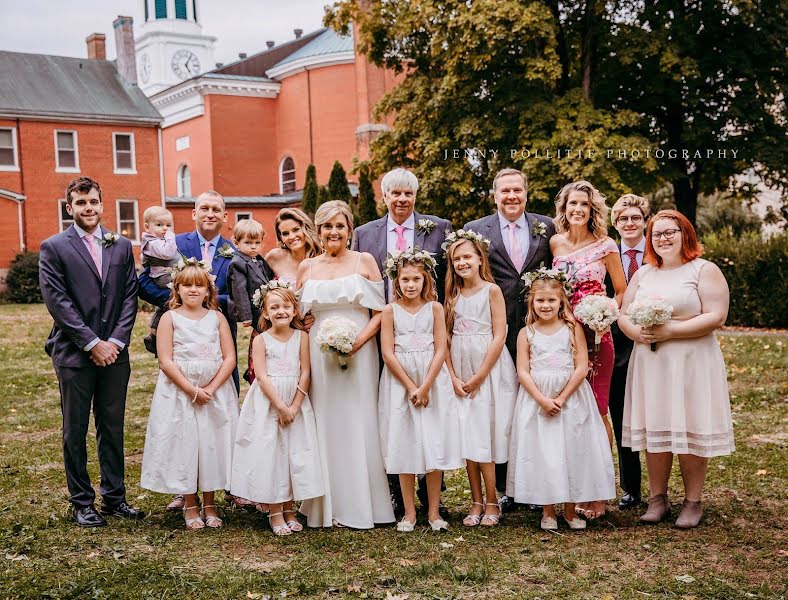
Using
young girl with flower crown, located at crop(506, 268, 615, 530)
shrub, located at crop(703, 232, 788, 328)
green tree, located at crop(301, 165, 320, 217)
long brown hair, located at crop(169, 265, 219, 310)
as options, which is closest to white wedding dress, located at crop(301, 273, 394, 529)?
long brown hair, located at crop(169, 265, 219, 310)

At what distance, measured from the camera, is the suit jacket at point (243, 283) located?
23.0 ft

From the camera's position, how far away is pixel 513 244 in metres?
6.87

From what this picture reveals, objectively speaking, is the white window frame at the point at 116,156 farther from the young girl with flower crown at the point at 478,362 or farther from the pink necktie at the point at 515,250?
the young girl with flower crown at the point at 478,362

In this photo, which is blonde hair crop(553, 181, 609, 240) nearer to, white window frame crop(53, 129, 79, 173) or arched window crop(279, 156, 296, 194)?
white window frame crop(53, 129, 79, 173)

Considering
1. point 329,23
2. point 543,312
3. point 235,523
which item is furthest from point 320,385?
point 329,23

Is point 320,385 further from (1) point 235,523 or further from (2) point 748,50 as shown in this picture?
(2) point 748,50

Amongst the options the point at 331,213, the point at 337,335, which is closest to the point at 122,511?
the point at 337,335

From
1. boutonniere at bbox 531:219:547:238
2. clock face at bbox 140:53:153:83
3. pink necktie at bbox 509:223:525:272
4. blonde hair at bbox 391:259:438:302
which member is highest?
clock face at bbox 140:53:153:83

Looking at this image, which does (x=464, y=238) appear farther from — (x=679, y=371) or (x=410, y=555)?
(x=410, y=555)

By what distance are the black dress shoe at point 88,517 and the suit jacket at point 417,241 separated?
279cm

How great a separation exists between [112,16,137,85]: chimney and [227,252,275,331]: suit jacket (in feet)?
131

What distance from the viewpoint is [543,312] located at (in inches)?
247

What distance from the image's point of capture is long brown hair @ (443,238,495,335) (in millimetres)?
6434

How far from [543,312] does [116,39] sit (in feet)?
140
